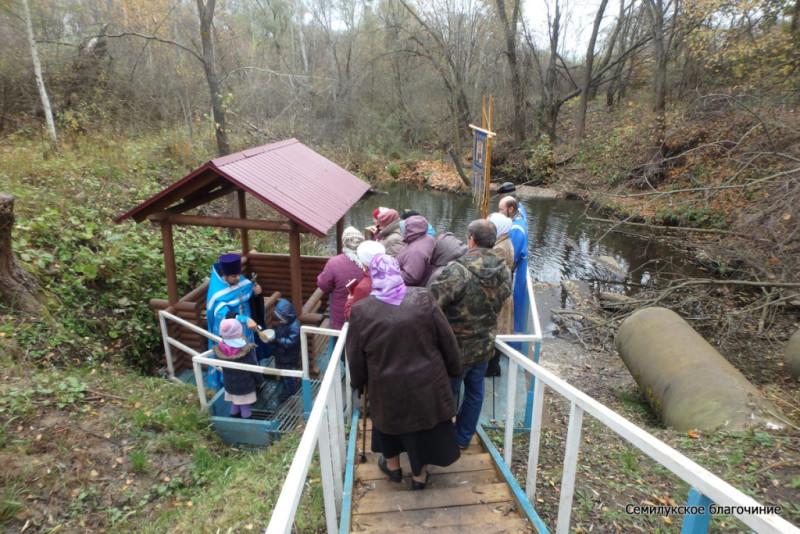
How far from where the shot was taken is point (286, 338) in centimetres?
522

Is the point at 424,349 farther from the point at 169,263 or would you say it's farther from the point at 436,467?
the point at 169,263

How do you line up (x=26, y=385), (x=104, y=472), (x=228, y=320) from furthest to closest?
(x=228, y=320) < (x=26, y=385) < (x=104, y=472)

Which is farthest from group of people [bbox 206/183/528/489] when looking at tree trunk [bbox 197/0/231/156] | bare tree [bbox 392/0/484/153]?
bare tree [bbox 392/0/484/153]

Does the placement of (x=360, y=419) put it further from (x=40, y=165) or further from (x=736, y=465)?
(x=40, y=165)

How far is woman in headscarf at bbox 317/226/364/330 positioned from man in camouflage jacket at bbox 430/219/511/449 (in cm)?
149

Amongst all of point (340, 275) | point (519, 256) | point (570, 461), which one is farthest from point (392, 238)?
point (570, 461)

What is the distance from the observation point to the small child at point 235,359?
4613 millimetres

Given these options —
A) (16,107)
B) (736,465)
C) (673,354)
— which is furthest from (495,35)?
(736,465)

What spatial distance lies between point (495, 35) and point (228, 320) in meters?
24.3

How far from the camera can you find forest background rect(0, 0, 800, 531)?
3816 millimetres

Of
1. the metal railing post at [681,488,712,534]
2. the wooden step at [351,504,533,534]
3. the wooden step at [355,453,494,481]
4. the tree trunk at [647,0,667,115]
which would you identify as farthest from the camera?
the tree trunk at [647,0,667,115]

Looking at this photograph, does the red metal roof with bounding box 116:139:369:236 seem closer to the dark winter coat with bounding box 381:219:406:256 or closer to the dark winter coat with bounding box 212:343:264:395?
the dark winter coat with bounding box 381:219:406:256

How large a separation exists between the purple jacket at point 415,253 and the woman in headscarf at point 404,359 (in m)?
1.25

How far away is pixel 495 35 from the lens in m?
23.9
